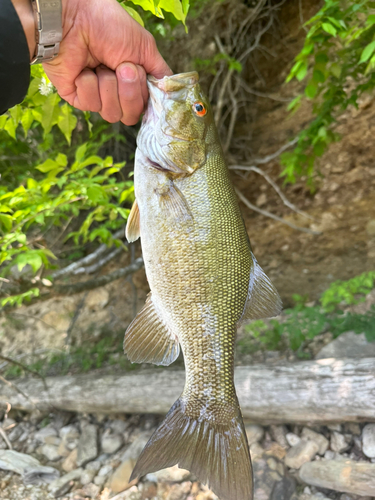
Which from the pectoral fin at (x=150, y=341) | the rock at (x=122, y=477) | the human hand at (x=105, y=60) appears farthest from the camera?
the rock at (x=122, y=477)

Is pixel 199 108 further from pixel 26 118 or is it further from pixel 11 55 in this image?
pixel 26 118

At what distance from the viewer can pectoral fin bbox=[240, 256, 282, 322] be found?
4.96ft

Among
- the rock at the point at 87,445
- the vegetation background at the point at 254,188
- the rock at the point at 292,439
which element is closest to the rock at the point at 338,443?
the rock at the point at 292,439

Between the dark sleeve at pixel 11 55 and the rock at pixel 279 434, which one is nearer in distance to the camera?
the dark sleeve at pixel 11 55

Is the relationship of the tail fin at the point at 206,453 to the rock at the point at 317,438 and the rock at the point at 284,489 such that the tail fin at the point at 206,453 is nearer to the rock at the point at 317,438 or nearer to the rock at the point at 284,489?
the rock at the point at 284,489

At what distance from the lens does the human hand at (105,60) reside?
1.36 m

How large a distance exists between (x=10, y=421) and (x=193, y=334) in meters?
3.88

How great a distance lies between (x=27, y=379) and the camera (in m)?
4.36

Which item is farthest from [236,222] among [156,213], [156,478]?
[156,478]

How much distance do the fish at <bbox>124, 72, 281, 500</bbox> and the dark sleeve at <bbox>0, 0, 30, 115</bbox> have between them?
0.49 meters

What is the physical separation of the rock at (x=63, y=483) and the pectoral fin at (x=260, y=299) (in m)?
2.84

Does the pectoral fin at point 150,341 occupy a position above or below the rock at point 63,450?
above

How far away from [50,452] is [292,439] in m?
2.47

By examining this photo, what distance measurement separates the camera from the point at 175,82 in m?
1.44
